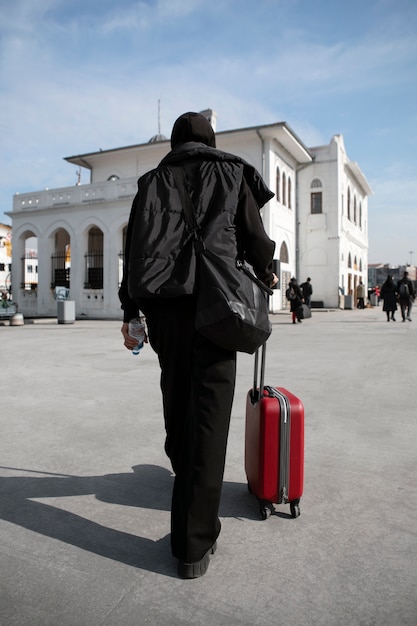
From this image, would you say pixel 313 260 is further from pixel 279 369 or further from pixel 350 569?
pixel 350 569

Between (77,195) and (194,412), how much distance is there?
24385 millimetres

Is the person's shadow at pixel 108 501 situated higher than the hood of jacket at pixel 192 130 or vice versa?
the hood of jacket at pixel 192 130

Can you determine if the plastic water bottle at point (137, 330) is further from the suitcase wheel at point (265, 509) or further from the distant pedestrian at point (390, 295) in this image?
the distant pedestrian at point (390, 295)

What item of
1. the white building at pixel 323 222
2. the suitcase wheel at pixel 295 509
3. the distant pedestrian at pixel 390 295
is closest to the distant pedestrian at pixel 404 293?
the distant pedestrian at pixel 390 295

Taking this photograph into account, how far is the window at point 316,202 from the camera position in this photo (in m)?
33.7

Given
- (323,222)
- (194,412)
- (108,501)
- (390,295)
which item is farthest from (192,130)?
(323,222)

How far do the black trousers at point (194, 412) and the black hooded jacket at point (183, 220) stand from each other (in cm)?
14

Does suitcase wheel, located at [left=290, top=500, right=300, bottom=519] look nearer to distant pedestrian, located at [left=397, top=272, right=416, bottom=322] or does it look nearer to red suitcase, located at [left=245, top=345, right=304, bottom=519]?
red suitcase, located at [left=245, top=345, right=304, bottom=519]

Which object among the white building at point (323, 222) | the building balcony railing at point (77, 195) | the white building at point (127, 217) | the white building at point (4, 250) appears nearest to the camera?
the building balcony railing at point (77, 195)

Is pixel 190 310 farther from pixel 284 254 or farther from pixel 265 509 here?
pixel 284 254

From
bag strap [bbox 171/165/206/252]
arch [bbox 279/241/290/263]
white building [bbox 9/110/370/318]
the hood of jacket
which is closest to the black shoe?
bag strap [bbox 171/165/206/252]

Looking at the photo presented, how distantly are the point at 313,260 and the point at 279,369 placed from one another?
27.6 metres

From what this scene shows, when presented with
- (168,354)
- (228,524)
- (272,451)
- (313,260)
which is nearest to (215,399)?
(168,354)

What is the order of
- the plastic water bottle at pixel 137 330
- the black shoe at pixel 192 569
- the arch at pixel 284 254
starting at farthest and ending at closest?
1. the arch at pixel 284 254
2. the plastic water bottle at pixel 137 330
3. the black shoe at pixel 192 569
